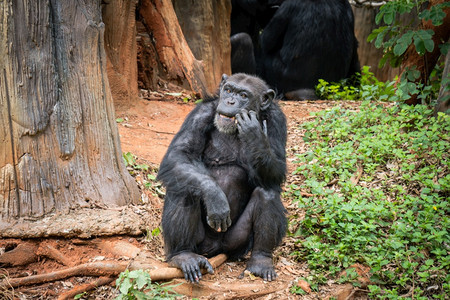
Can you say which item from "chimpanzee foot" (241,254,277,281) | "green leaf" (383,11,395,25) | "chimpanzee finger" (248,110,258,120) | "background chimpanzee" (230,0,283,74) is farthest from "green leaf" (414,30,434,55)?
"background chimpanzee" (230,0,283,74)

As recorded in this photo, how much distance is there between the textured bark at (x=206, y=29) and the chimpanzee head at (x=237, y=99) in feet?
14.1

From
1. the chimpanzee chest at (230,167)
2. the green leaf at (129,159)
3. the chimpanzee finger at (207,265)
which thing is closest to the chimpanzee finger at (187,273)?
the chimpanzee finger at (207,265)

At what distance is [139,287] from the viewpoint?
11.5 feet

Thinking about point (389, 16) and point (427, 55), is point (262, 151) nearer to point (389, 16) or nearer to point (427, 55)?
point (389, 16)

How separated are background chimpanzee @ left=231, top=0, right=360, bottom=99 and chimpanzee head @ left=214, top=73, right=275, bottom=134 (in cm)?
559

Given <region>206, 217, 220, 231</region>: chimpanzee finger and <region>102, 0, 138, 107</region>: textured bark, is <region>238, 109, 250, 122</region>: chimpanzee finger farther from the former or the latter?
<region>102, 0, 138, 107</region>: textured bark

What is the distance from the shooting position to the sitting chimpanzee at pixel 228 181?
4141mm

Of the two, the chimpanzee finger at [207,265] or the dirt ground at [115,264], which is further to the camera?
the chimpanzee finger at [207,265]

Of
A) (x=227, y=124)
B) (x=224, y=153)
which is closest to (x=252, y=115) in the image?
(x=227, y=124)

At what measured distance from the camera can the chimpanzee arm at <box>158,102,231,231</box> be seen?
4.05 meters

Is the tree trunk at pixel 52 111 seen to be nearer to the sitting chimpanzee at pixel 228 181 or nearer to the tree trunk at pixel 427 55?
the sitting chimpanzee at pixel 228 181

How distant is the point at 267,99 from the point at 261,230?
3.97 feet

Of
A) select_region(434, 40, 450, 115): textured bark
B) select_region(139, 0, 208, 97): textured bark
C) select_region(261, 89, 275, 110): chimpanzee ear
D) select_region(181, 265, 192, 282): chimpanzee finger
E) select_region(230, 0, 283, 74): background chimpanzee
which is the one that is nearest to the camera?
select_region(181, 265, 192, 282): chimpanzee finger

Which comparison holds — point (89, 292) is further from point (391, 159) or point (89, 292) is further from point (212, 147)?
point (391, 159)
